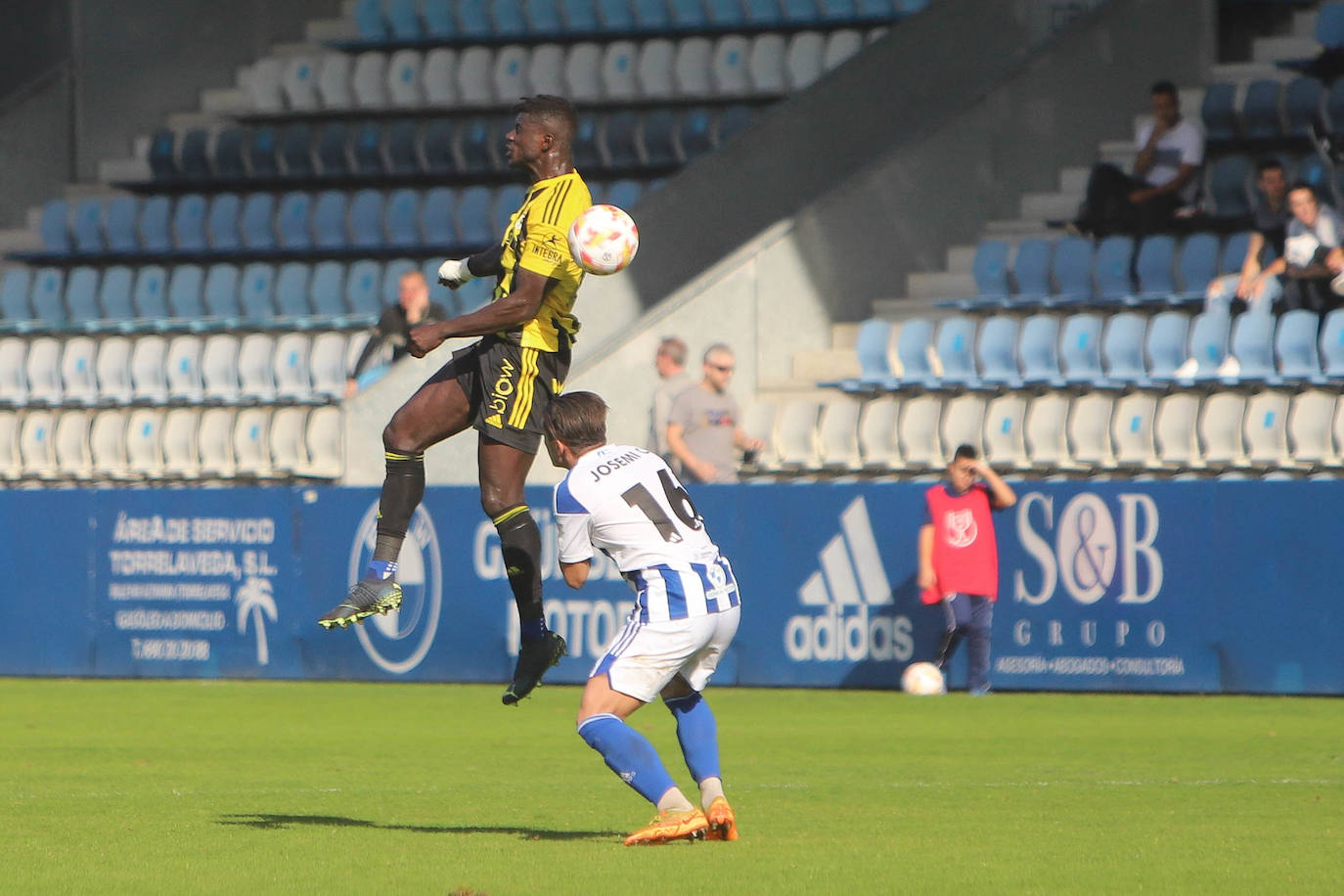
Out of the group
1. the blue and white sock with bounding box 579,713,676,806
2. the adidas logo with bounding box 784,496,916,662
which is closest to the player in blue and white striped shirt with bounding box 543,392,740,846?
the blue and white sock with bounding box 579,713,676,806

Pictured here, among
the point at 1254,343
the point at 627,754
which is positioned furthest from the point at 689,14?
the point at 627,754

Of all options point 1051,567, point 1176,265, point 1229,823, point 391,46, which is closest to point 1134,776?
point 1229,823

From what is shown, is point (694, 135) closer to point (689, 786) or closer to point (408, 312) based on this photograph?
point (408, 312)

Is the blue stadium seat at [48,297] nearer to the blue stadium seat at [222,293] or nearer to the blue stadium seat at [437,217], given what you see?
the blue stadium seat at [222,293]

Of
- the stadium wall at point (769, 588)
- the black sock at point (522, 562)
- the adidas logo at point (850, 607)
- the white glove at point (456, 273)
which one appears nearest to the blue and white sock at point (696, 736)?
the black sock at point (522, 562)

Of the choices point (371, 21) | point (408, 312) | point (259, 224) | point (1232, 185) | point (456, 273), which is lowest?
point (456, 273)

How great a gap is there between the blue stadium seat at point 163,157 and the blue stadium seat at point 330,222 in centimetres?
227

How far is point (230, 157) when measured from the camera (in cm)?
2238

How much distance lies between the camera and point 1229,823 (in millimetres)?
7387

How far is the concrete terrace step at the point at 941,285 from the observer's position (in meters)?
18.4

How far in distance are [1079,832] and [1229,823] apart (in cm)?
61

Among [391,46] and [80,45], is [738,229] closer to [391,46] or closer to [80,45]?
[391,46]

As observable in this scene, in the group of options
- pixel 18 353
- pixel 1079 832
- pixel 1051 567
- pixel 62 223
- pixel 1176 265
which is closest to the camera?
pixel 1079 832

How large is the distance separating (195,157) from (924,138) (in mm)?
8294
